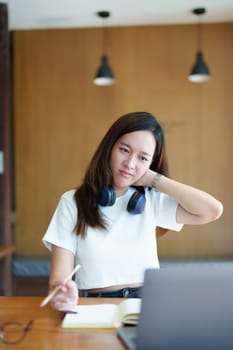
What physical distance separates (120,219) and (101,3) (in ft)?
6.96

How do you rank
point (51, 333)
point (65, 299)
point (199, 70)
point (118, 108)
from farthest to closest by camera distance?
1. point (118, 108)
2. point (199, 70)
3. point (65, 299)
4. point (51, 333)

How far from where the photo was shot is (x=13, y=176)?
3619 millimetres

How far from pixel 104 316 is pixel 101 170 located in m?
0.55

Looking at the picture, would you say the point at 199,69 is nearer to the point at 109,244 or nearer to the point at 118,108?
the point at 118,108

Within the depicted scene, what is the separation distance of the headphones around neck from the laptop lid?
656mm

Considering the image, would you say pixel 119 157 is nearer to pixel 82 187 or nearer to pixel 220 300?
pixel 82 187

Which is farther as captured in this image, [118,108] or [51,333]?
[118,108]

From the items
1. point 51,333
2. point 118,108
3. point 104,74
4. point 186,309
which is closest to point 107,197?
point 51,333

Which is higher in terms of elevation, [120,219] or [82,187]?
[82,187]

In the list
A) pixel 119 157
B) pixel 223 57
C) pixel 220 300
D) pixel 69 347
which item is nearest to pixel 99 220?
pixel 119 157

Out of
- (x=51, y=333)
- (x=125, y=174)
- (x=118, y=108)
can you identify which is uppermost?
(x=118, y=108)

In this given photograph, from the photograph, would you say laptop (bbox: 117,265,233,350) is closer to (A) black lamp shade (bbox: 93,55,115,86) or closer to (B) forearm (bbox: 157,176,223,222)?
(B) forearm (bbox: 157,176,223,222)

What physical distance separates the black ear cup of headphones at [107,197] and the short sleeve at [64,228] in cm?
10

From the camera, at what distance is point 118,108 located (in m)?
3.53
